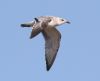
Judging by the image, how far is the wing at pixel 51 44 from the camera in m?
25.5

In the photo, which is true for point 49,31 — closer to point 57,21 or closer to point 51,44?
point 51,44

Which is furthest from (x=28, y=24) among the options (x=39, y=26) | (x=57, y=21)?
(x=57, y=21)

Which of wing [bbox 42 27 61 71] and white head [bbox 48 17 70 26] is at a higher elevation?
white head [bbox 48 17 70 26]

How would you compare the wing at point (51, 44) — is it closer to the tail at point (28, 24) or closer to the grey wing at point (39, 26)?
the tail at point (28, 24)

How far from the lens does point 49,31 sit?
985 inches

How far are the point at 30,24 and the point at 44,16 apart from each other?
0.72 meters

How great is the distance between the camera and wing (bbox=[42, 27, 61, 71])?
83.7 feet

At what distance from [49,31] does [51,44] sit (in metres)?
1.29

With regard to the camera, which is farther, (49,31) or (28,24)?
(49,31)

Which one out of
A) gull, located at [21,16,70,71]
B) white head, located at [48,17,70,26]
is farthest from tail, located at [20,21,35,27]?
white head, located at [48,17,70,26]

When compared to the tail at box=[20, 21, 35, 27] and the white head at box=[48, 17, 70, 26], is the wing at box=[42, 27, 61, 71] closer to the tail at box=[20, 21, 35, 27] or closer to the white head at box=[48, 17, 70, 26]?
the tail at box=[20, 21, 35, 27]

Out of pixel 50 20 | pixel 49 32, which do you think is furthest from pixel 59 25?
pixel 49 32

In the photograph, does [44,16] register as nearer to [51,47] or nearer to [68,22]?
[68,22]

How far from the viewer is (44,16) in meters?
23.3
